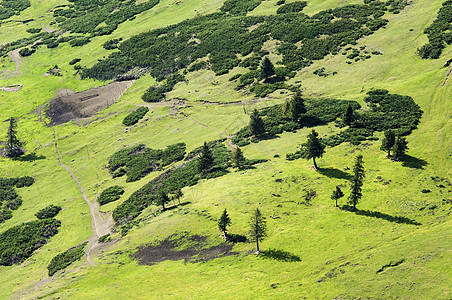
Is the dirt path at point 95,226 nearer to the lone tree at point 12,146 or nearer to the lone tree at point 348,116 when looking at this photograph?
the lone tree at point 12,146

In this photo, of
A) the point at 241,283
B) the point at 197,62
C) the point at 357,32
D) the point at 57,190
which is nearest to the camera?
the point at 241,283

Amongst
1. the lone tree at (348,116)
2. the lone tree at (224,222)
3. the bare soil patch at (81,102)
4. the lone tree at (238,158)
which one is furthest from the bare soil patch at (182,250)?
the bare soil patch at (81,102)

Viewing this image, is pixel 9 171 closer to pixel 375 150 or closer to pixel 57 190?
pixel 57 190

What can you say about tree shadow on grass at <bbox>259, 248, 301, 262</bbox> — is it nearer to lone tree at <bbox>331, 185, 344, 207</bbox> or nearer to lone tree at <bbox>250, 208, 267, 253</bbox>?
lone tree at <bbox>250, 208, 267, 253</bbox>

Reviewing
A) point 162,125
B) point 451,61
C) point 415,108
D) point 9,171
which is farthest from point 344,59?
point 9,171

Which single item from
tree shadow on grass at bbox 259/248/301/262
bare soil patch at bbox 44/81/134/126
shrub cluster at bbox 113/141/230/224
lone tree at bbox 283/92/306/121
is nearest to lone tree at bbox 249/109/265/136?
lone tree at bbox 283/92/306/121

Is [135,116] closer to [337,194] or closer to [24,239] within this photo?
[24,239]

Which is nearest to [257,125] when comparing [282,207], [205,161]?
[205,161]
